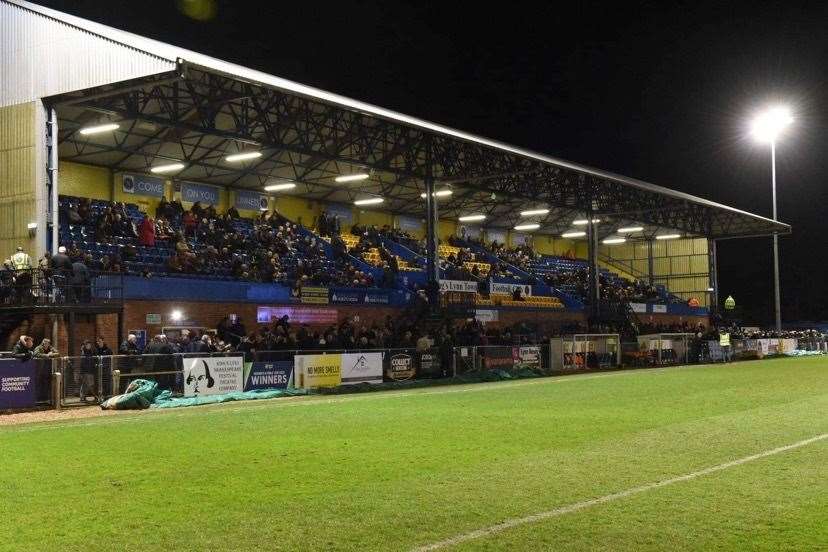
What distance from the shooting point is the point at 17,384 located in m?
19.8

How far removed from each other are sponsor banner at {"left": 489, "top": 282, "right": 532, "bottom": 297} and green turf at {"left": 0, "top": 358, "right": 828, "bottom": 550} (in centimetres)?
2653

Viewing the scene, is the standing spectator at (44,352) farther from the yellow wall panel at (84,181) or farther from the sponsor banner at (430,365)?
the yellow wall panel at (84,181)

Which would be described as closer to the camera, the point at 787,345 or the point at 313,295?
the point at 313,295

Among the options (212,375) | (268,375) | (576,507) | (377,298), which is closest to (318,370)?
(268,375)

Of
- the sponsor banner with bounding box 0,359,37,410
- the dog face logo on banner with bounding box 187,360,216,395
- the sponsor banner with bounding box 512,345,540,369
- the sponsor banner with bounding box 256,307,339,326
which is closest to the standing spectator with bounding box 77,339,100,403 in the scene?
the sponsor banner with bounding box 0,359,37,410

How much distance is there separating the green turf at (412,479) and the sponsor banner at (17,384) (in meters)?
3.30

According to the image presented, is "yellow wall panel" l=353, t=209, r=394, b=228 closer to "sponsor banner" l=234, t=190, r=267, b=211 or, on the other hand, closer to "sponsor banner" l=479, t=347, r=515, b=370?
"sponsor banner" l=234, t=190, r=267, b=211

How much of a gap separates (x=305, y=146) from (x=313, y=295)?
564 cm

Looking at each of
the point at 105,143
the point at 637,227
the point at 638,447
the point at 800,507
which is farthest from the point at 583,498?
the point at 637,227

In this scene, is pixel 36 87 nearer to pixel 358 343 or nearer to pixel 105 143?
pixel 105 143

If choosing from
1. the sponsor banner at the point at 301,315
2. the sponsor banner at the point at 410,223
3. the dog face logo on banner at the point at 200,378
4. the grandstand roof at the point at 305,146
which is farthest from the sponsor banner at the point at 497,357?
the sponsor banner at the point at 410,223

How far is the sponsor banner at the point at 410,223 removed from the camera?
54.5 metres

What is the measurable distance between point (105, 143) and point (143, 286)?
10084 mm

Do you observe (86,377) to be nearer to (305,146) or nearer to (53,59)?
(53,59)
